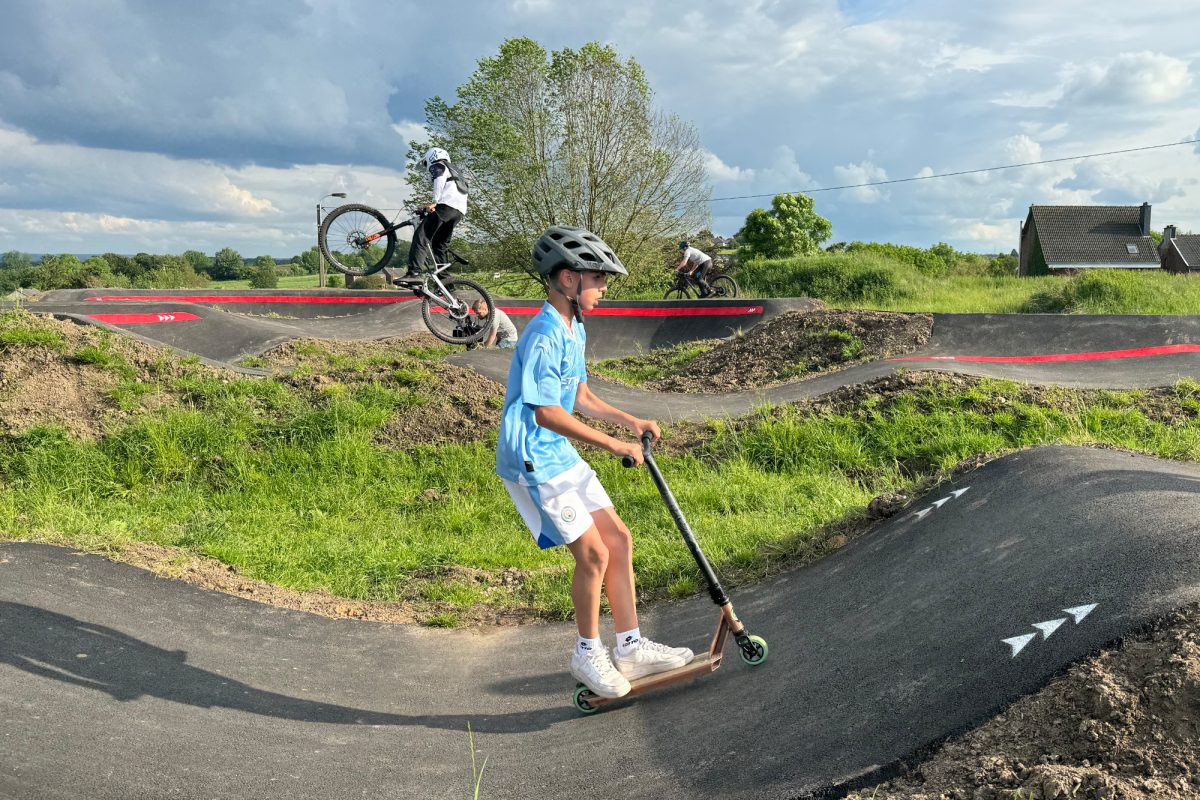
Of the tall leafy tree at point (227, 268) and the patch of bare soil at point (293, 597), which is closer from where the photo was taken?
the patch of bare soil at point (293, 597)

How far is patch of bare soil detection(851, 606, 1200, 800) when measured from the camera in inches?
90.1

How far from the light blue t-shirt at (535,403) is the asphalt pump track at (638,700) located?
49.9 inches

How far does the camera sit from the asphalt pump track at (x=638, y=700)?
10.2 ft

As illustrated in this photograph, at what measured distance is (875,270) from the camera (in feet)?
95.3

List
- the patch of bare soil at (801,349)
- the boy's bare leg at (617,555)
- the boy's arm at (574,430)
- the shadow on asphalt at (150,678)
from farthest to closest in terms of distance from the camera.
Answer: the patch of bare soil at (801,349) → the shadow on asphalt at (150,678) → the boy's bare leg at (617,555) → the boy's arm at (574,430)

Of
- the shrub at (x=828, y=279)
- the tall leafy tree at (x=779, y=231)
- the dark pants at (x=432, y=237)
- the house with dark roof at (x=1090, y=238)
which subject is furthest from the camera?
the tall leafy tree at (x=779, y=231)

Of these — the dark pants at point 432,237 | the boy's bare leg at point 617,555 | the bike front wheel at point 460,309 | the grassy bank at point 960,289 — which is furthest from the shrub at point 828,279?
the boy's bare leg at point 617,555

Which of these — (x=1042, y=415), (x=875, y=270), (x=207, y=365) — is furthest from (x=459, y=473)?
(x=875, y=270)

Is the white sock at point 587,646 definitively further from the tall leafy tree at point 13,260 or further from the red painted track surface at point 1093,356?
the tall leafy tree at point 13,260

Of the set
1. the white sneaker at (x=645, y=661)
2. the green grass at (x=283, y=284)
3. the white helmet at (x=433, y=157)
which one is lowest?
the white sneaker at (x=645, y=661)

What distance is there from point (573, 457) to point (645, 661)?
107 cm

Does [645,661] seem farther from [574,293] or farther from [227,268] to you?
[227,268]

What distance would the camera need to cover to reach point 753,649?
12.8 ft

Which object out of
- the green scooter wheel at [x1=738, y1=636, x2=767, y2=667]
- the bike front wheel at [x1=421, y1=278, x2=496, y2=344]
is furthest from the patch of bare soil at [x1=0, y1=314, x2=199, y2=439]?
the green scooter wheel at [x1=738, y1=636, x2=767, y2=667]
